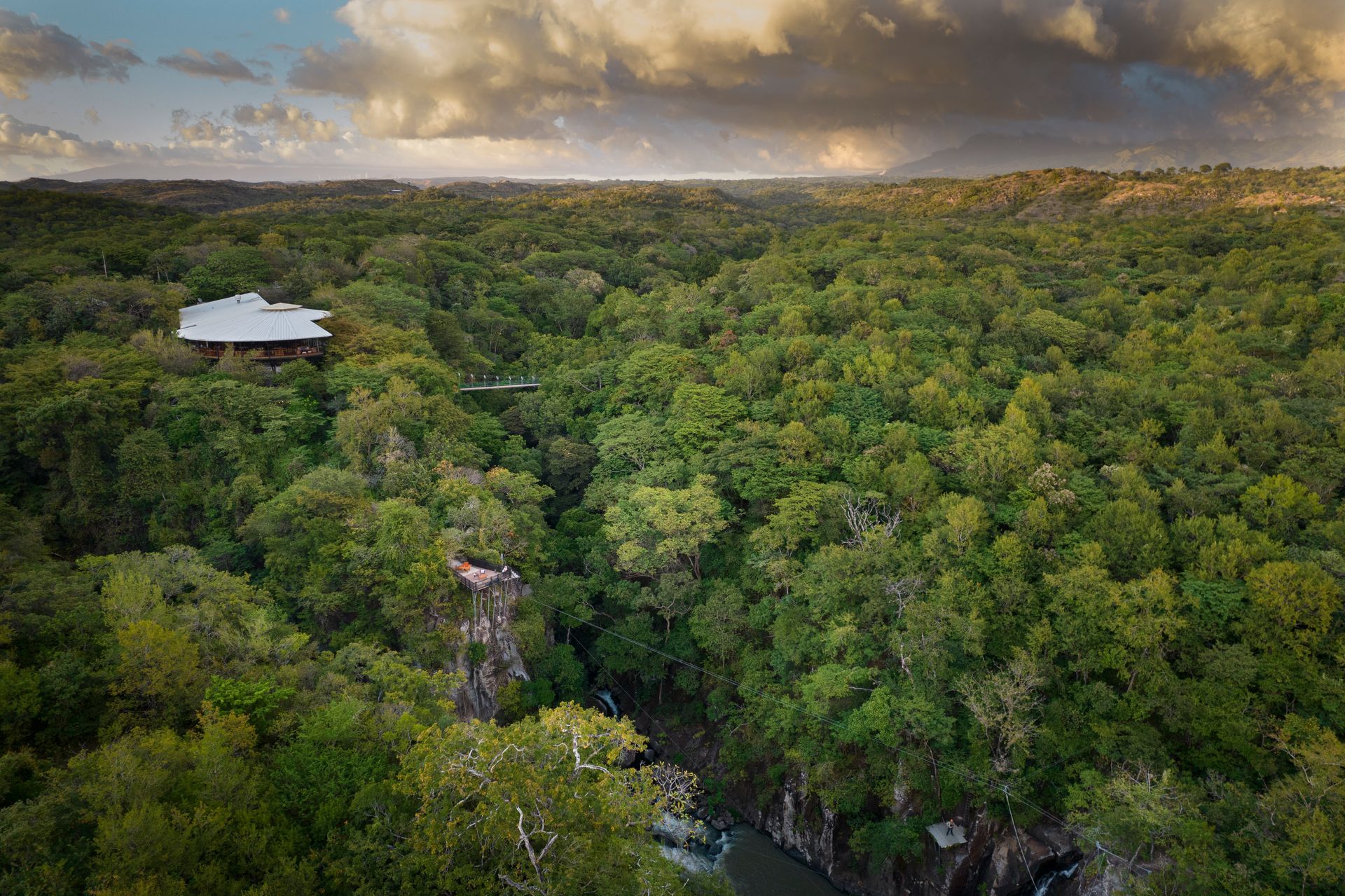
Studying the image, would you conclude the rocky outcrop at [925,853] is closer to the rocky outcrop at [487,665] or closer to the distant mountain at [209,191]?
the rocky outcrop at [487,665]

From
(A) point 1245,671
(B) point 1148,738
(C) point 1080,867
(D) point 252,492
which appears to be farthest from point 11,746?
(A) point 1245,671

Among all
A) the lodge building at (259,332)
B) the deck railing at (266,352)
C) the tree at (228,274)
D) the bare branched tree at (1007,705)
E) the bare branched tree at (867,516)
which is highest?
the tree at (228,274)

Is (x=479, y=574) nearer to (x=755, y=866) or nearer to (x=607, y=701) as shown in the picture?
(x=607, y=701)

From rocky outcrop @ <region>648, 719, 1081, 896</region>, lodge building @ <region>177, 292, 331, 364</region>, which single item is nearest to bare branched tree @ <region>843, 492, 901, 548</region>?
rocky outcrop @ <region>648, 719, 1081, 896</region>

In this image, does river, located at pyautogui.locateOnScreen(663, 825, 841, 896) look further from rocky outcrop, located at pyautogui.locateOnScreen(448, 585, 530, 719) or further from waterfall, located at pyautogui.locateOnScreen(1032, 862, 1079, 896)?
rocky outcrop, located at pyautogui.locateOnScreen(448, 585, 530, 719)

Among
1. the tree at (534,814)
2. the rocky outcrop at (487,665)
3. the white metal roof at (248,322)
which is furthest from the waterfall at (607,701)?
the white metal roof at (248,322)

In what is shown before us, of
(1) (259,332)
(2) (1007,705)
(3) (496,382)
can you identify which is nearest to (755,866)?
(2) (1007,705)
